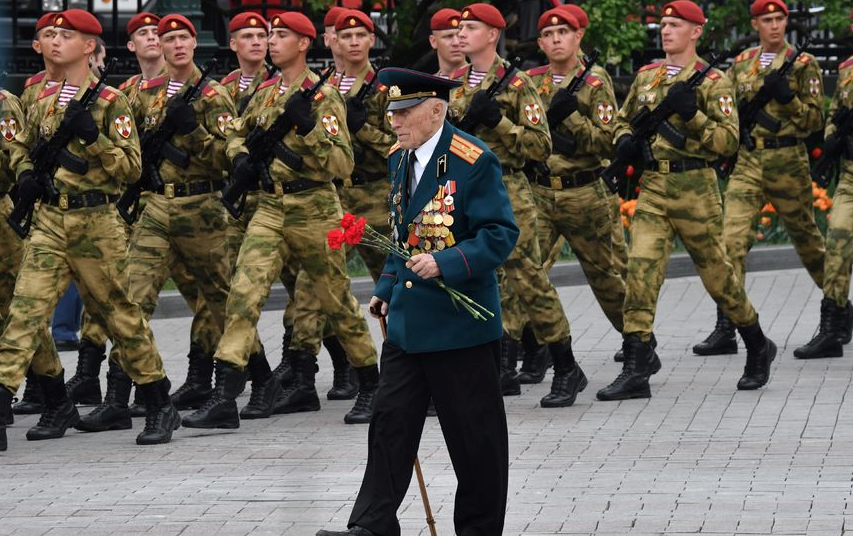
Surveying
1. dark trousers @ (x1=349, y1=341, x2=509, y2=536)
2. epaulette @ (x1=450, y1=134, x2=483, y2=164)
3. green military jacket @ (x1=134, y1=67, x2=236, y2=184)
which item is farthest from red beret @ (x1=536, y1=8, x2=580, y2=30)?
dark trousers @ (x1=349, y1=341, x2=509, y2=536)

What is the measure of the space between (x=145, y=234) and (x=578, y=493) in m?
3.54

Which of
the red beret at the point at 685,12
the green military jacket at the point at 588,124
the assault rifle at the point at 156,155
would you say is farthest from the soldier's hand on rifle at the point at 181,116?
the red beret at the point at 685,12

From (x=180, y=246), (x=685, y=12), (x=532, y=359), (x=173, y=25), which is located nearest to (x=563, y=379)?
(x=532, y=359)

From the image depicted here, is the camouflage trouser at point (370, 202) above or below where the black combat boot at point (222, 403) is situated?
above

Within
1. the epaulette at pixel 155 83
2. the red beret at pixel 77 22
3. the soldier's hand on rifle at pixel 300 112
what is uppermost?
the red beret at pixel 77 22

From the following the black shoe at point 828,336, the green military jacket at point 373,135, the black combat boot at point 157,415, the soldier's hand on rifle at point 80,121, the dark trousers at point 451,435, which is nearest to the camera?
the dark trousers at point 451,435

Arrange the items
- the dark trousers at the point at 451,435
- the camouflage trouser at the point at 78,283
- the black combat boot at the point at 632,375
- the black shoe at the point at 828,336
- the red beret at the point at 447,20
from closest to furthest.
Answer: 1. the dark trousers at the point at 451,435
2. the camouflage trouser at the point at 78,283
3. the black combat boot at the point at 632,375
4. the red beret at the point at 447,20
5. the black shoe at the point at 828,336

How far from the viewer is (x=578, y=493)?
294 inches

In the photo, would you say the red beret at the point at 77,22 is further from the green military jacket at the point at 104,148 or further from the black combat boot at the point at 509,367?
the black combat boot at the point at 509,367

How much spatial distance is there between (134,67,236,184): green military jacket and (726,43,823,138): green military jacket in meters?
3.51

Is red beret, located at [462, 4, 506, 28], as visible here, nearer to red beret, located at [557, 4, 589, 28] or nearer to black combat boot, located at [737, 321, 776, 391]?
red beret, located at [557, 4, 589, 28]

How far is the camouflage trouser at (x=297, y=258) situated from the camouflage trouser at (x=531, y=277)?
3.07 ft

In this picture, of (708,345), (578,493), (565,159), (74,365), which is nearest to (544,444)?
(578,493)

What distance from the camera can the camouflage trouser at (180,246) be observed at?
10.0 meters
